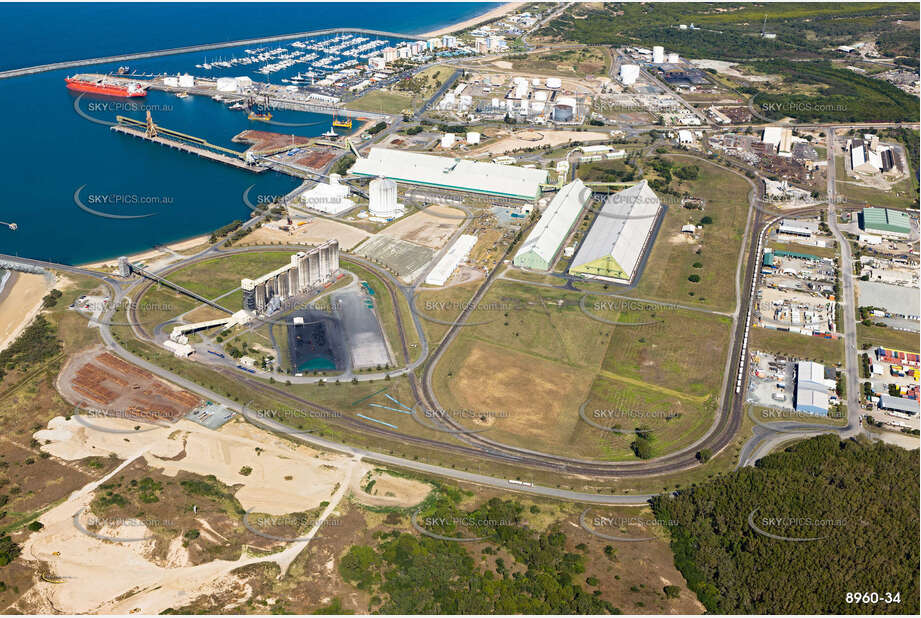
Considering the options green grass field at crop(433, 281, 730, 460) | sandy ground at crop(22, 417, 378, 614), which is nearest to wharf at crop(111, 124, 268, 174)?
green grass field at crop(433, 281, 730, 460)

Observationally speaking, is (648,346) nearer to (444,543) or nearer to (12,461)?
(444,543)

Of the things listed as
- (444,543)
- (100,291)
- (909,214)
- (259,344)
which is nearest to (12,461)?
(259,344)

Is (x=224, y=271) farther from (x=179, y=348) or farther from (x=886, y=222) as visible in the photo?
(x=886, y=222)

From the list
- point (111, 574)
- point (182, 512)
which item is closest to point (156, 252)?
point (182, 512)

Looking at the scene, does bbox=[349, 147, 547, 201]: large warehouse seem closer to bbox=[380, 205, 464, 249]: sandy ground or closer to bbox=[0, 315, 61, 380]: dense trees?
bbox=[380, 205, 464, 249]: sandy ground

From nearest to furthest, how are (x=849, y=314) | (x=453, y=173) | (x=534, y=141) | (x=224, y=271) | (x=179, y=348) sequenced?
1. (x=179, y=348)
2. (x=849, y=314)
3. (x=224, y=271)
4. (x=453, y=173)
5. (x=534, y=141)
